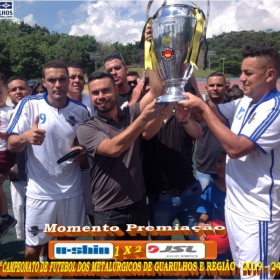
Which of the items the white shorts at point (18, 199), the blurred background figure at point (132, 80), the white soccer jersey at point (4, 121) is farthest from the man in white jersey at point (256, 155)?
the white shorts at point (18, 199)

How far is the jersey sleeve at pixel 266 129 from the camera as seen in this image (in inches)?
80.0

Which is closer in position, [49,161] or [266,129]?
[266,129]

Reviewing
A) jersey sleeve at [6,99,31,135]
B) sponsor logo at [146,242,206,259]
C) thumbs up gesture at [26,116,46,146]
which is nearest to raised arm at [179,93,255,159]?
sponsor logo at [146,242,206,259]

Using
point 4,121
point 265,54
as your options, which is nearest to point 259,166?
point 265,54

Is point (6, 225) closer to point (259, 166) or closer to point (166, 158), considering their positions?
point (166, 158)

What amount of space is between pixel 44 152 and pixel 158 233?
114cm

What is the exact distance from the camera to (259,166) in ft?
7.02

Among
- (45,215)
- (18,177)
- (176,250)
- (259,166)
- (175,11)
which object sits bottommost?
(176,250)

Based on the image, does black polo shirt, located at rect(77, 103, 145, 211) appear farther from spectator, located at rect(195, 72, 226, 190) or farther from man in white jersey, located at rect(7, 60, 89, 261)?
spectator, located at rect(195, 72, 226, 190)

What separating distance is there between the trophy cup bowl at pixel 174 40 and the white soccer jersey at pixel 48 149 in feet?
3.20

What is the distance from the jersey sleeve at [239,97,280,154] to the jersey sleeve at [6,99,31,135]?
1706mm

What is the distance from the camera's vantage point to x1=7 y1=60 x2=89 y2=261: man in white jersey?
9.14ft

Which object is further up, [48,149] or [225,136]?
[225,136]

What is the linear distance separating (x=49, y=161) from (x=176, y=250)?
4.06ft
